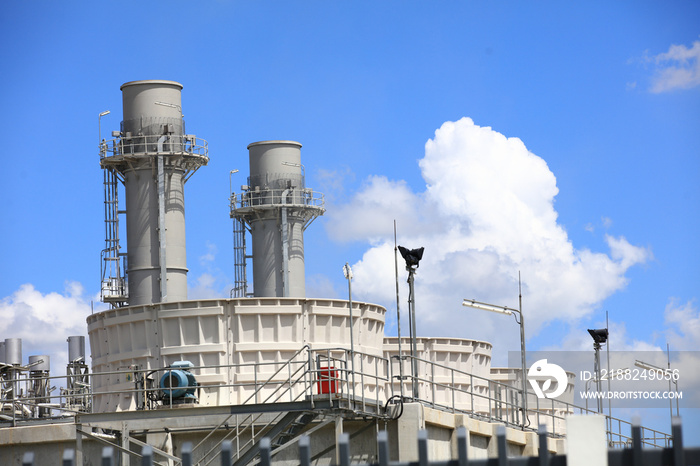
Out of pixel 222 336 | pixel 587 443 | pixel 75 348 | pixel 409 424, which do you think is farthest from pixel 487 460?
pixel 75 348

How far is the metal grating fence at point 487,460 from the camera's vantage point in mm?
8805

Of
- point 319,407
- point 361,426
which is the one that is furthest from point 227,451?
point 361,426

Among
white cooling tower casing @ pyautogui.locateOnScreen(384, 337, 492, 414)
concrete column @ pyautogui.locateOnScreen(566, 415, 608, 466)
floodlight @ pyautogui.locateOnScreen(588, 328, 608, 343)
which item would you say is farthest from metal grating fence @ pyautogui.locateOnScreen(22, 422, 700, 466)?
white cooling tower casing @ pyautogui.locateOnScreen(384, 337, 492, 414)

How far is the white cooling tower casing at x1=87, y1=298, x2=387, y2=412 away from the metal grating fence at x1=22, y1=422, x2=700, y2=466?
24.2m

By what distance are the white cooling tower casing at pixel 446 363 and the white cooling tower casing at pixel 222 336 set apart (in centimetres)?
990

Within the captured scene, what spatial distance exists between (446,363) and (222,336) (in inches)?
622

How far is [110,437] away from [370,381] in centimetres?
1343

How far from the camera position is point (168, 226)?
4428cm

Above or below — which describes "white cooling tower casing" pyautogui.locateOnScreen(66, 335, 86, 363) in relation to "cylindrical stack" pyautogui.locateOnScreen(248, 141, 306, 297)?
below

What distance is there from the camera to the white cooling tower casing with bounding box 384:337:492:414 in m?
45.4

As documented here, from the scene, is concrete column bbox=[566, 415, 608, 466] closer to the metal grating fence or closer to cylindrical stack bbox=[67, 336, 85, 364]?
the metal grating fence

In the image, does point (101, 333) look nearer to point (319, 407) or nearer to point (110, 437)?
point (110, 437)

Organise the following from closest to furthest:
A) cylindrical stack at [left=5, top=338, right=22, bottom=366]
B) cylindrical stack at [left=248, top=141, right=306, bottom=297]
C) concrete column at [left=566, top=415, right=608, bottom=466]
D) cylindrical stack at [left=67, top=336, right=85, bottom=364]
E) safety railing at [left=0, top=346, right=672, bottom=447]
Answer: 1. concrete column at [left=566, top=415, right=608, bottom=466]
2. safety railing at [left=0, top=346, right=672, bottom=447]
3. cylindrical stack at [left=5, top=338, right=22, bottom=366]
4. cylindrical stack at [left=67, top=336, right=85, bottom=364]
5. cylindrical stack at [left=248, top=141, right=306, bottom=297]

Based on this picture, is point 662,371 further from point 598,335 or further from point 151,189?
point 151,189
